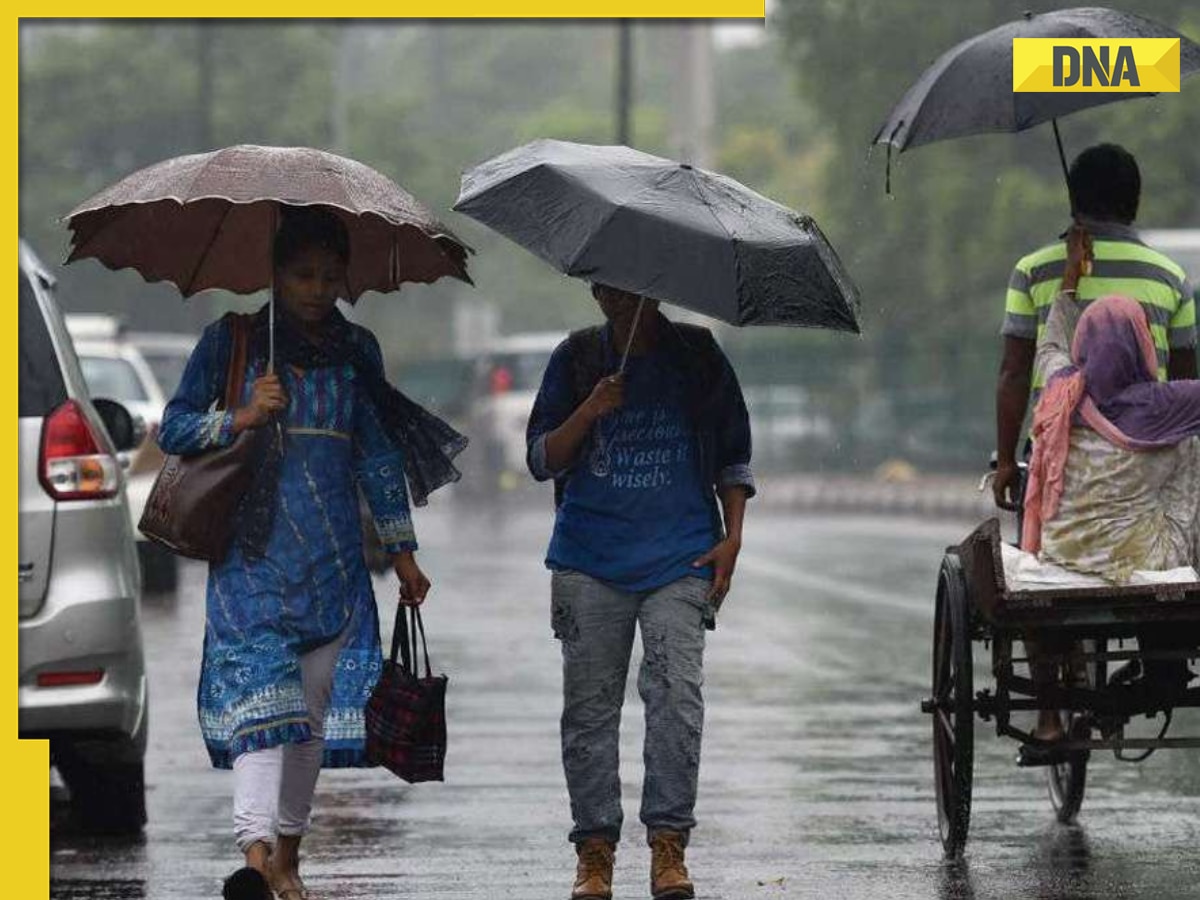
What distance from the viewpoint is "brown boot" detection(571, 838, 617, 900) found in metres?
6.92

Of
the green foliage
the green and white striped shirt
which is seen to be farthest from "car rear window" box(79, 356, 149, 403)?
the green foliage

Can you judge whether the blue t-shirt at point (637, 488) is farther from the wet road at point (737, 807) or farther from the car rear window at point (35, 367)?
the car rear window at point (35, 367)

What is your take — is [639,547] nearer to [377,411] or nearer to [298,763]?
[377,411]

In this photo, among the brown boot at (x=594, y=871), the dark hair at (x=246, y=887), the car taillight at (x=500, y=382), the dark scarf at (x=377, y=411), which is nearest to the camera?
the dark hair at (x=246, y=887)

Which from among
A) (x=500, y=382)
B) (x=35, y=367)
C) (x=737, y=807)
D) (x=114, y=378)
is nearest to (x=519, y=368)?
(x=500, y=382)

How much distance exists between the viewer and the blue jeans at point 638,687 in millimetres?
6965

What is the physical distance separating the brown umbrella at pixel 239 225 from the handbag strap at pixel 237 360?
122 mm

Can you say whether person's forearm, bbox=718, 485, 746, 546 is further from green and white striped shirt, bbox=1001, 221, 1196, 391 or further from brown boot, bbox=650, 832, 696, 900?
green and white striped shirt, bbox=1001, 221, 1196, 391

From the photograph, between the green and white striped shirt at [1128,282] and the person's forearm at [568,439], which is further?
the green and white striped shirt at [1128,282]

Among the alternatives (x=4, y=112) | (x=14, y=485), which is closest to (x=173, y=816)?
(x=14, y=485)

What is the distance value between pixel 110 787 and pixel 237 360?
95.8 inches

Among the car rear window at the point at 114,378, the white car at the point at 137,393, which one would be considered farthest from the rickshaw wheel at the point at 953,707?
the car rear window at the point at 114,378

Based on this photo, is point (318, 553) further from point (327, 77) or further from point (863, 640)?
point (327, 77)

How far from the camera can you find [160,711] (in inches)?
480
